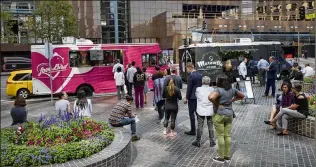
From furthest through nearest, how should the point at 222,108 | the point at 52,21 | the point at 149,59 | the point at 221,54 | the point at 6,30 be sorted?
the point at 6,30 → the point at 52,21 → the point at 221,54 → the point at 149,59 → the point at 222,108

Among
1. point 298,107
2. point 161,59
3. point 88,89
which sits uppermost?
point 161,59

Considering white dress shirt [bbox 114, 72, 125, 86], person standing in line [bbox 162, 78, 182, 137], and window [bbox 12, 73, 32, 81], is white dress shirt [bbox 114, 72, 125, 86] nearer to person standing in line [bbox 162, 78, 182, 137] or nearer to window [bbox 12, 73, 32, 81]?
window [bbox 12, 73, 32, 81]

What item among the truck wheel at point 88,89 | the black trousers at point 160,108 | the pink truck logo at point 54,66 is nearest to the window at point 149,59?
the truck wheel at point 88,89

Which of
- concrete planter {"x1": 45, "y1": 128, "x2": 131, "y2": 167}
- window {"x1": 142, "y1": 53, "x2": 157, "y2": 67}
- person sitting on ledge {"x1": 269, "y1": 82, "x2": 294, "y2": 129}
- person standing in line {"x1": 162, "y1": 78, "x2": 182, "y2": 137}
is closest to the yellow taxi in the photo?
window {"x1": 142, "y1": 53, "x2": 157, "y2": 67}

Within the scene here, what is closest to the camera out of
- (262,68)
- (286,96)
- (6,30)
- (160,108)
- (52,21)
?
(286,96)

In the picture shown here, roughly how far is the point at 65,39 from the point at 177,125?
9741 mm

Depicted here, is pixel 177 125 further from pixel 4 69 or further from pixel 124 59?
pixel 4 69

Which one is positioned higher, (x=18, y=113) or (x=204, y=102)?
(x=204, y=102)

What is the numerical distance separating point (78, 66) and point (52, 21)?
26.2m

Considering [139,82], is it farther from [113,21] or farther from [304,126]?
[113,21]

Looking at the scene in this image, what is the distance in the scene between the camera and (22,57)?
140ft

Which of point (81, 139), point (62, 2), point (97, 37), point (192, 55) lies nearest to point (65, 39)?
point (192, 55)

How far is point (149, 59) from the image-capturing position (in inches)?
744

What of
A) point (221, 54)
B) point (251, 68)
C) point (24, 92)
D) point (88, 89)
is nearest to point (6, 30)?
point (24, 92)
